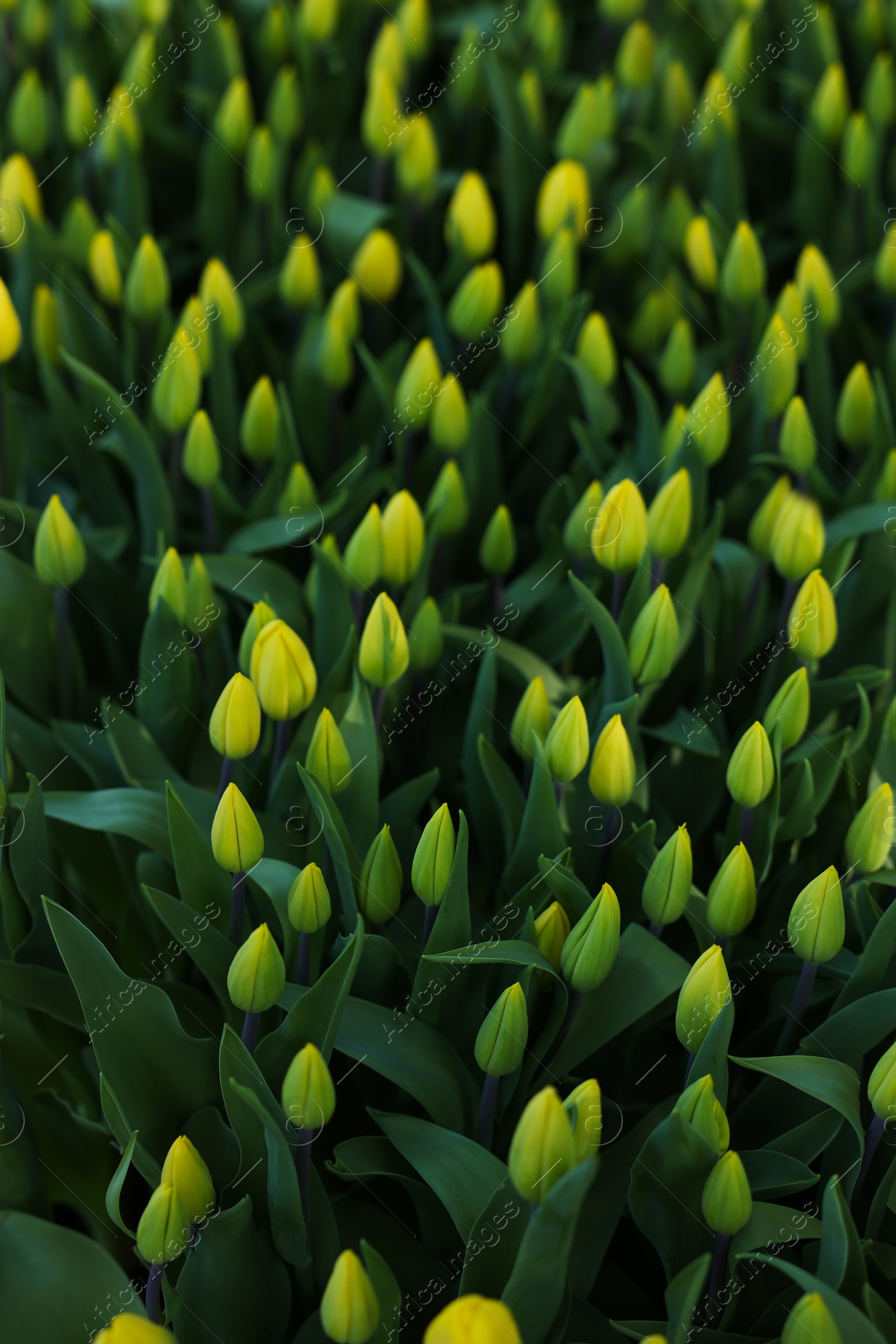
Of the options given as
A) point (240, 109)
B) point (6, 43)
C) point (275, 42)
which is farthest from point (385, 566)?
point (6, 43)

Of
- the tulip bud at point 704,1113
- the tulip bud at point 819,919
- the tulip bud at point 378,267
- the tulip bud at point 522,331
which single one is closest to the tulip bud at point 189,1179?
the tulip bud at point 704,1113

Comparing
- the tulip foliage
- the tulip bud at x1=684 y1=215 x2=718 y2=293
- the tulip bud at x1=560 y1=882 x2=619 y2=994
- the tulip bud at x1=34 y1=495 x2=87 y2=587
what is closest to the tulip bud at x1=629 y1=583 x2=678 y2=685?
the tulip foliage

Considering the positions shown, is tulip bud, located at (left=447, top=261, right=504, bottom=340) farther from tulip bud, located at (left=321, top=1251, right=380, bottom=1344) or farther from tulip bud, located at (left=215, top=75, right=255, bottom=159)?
tulip bud, located at (left=321, top=1251, right=380, bottom=1344)

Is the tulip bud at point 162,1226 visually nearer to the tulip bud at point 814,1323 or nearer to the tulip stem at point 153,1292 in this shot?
the tulip stem at point 153,1292

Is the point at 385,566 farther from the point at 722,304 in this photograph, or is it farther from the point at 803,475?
the point at 722,304

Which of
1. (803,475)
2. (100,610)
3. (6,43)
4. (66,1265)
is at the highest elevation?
(6,43)
